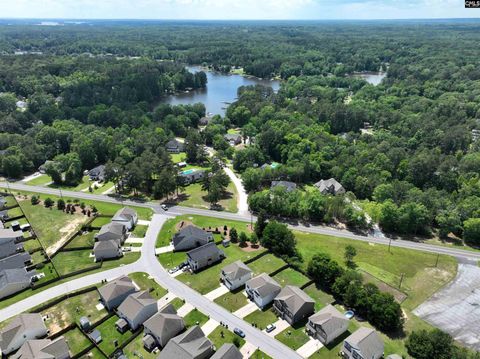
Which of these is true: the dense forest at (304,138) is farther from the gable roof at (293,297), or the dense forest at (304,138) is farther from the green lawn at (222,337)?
the green lawn at (222,337)

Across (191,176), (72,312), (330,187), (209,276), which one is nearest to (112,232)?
(72,312)

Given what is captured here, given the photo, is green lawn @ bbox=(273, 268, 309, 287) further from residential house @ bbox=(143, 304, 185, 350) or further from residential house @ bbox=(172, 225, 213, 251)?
residential house @ bbox=(143, 304, 185, 350)

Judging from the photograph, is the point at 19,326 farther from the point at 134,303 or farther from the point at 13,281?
the point at 134,303

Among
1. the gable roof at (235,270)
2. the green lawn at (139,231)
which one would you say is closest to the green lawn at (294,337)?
the gable roof at (235,270)

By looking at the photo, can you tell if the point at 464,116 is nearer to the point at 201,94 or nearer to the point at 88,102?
the point at 201,94

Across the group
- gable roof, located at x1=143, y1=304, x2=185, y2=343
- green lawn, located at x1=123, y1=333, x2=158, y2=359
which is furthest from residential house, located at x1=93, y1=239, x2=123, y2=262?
green lawn, located at x1=123, y1=333, x2=158, y2=359

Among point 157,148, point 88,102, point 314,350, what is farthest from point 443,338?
point 88,102
